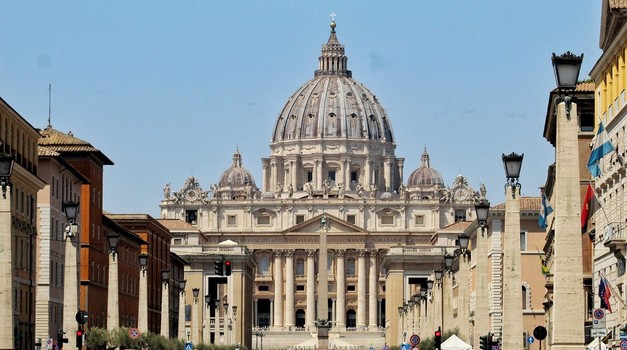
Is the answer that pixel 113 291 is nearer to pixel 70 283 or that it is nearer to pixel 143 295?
pixel 70 283

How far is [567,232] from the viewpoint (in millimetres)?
28828

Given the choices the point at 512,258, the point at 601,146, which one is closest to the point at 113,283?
the point at 601,146

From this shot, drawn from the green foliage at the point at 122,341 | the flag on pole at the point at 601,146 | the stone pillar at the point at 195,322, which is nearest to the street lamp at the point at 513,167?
the flag on pole at the point at 601,146

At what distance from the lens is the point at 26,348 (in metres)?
74.9

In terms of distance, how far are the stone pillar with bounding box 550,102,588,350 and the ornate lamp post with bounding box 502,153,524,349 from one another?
7.62 meters

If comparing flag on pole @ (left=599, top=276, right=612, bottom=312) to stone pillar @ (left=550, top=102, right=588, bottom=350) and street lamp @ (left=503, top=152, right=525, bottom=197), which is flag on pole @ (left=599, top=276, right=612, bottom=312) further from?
stone pillar @ (left=550, top=102, right=588, bottom=350)

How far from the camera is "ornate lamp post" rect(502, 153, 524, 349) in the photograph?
1453 inches

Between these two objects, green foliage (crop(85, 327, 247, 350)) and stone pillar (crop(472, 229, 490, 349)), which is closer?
stone pillar (crop(472, 229, 490, 349))

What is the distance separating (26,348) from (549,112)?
22.7m

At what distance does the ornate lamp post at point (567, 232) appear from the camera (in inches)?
1127

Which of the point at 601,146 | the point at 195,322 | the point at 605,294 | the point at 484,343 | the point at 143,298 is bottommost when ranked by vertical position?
the point at 484,343

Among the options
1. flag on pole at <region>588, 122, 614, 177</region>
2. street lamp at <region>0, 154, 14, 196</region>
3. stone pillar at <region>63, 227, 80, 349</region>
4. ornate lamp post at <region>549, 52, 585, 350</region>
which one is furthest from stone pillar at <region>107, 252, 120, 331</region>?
ornate lamp post at <region>549, 52, 585, 350</region>

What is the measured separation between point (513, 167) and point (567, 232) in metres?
8.27

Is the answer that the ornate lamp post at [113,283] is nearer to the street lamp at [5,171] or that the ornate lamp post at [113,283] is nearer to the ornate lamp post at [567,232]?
the street lamp at [5,171]
